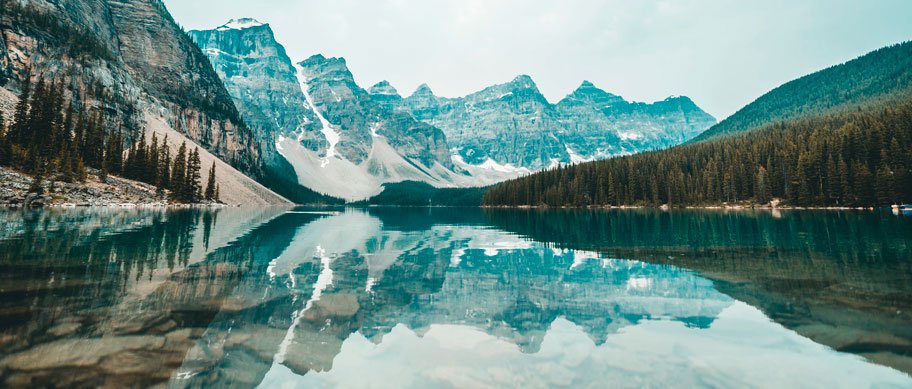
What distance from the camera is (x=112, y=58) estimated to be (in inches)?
5448

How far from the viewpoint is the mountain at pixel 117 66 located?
10585cm

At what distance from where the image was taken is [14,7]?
110 m

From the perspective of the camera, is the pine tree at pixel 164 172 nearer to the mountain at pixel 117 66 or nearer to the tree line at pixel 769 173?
the mountain at pixel 117 66

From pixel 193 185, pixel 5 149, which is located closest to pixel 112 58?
pixel 193 185

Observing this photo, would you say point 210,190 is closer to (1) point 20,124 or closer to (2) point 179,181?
(2) point 179,181

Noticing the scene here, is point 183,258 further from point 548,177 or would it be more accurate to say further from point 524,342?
point 548,177

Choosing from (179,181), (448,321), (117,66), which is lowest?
(448,321)

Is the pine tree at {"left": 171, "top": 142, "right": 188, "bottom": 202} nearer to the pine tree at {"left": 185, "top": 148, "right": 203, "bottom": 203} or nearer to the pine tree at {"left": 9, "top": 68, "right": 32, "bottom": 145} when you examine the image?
the pine tree at {"left": 185, "top": 148, "right": 203, "bottom": 203}

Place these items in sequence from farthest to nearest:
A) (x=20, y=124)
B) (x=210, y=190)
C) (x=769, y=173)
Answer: (x=210, y=190), (x=769, y=173), (x=20, y=124)

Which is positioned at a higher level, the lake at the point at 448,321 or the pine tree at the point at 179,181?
the pine tree at the point at 179,181

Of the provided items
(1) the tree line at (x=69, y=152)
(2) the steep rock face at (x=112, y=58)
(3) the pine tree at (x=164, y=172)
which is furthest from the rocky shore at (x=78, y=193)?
(2) the steep rock face at (x=112, y=58)

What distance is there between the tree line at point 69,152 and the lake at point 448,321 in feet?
205

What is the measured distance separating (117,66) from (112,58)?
12.7 feet

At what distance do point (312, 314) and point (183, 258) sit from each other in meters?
13.9
